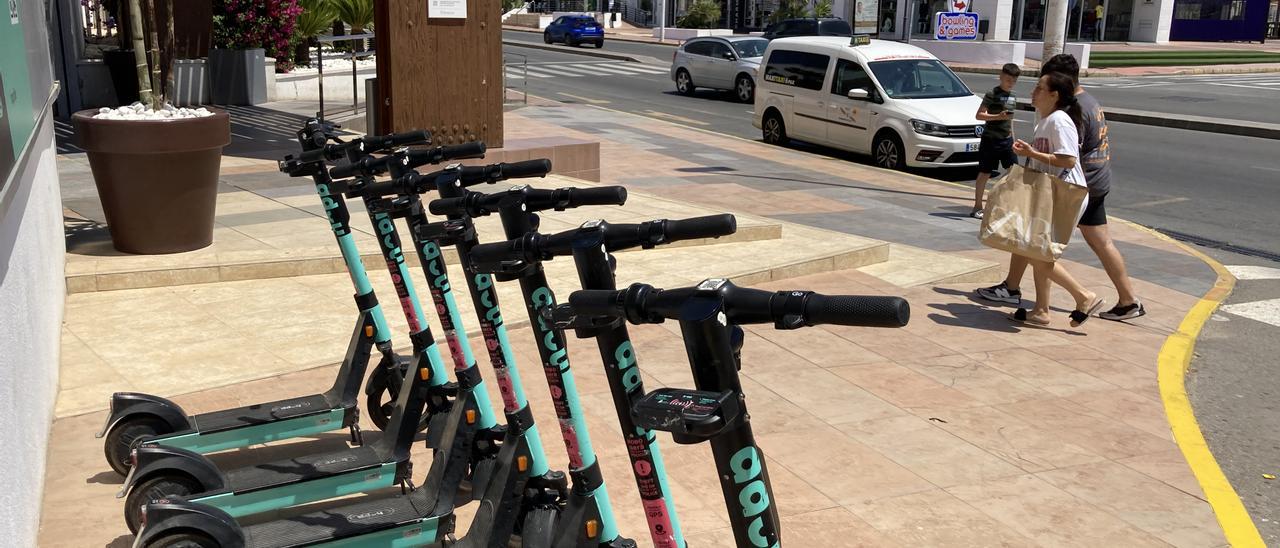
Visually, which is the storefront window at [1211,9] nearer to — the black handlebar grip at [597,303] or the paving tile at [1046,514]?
the paving tile at [1046,514]

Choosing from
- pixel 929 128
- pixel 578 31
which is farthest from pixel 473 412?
pixel 578 31

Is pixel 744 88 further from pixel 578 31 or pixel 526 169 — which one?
pixel 578 31

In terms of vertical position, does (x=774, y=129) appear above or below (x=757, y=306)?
below

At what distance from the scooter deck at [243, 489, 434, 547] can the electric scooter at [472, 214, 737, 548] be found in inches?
59.5

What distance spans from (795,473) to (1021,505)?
943 millimetres

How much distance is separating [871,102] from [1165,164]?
4.71 m

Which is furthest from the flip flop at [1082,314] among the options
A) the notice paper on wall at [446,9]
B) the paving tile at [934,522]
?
the notice paper on wall at [446,9]

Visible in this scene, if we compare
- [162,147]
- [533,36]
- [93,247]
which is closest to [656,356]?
[162,147]

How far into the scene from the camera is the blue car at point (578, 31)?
156ft

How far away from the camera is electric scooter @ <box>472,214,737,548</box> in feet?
8.03

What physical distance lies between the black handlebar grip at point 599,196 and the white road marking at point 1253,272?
8.55m

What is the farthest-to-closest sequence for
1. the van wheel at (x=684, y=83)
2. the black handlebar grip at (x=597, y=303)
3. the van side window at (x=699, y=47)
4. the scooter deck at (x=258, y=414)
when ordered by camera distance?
the van wheel at (x=684, y=83), the van side window at (x=699, y=47), the scooter deck at (x=258, y=414), the black handlebar grip at (x=597, y=303)

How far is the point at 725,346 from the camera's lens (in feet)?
6.89

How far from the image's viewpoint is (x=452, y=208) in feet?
11.4
